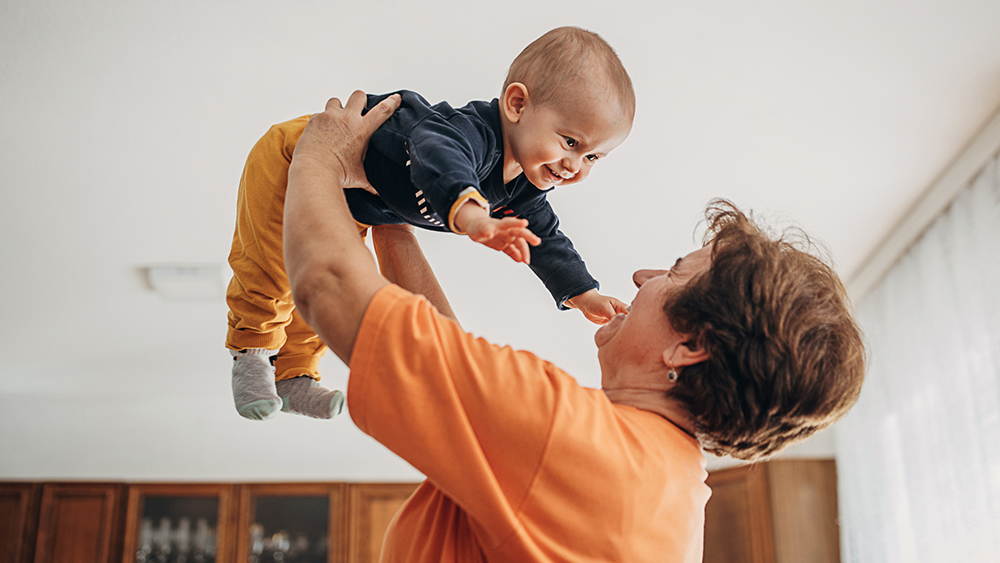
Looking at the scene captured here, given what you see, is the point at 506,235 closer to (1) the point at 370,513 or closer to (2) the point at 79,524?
(1) the point at 370,513

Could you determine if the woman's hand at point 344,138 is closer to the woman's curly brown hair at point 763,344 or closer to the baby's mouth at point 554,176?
the baby's mouth at point 554,176

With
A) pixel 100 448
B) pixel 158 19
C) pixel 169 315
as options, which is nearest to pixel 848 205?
pixel 158 19

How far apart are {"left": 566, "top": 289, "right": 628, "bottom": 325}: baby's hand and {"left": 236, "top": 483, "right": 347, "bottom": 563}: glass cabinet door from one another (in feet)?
12.4

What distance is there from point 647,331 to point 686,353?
0.06 m

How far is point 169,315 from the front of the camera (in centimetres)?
355

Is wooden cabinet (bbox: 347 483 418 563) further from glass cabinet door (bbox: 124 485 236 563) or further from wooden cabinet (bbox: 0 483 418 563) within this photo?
glass cabinet door (bbox: 124 485 236 563)

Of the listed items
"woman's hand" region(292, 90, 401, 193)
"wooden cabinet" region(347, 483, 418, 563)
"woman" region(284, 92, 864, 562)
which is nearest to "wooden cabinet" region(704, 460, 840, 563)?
"wooden cabinet" region(347, 483, 418, 563)

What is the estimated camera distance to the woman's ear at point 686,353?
34.3 inches

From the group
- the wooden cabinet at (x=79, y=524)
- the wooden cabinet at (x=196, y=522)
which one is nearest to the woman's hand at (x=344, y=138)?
the wooden cabinet at (x=196, y=522)

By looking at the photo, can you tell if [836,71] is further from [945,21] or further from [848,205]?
[848,205]

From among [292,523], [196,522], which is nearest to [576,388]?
[292,523]

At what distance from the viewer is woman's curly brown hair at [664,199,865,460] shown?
843 millimetres

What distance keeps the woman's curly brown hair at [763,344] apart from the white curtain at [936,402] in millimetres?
1721

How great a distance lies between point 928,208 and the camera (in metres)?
2.75
